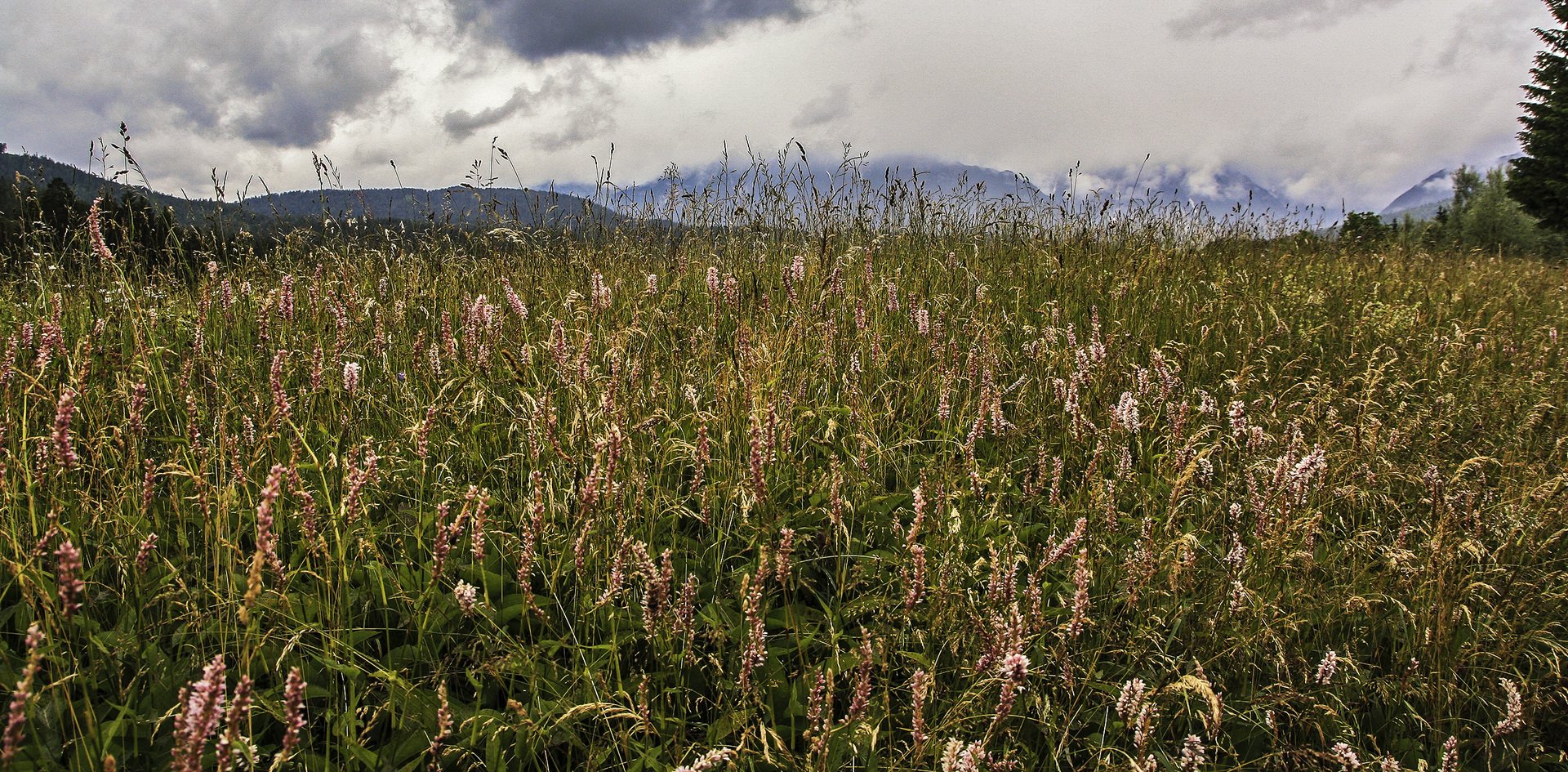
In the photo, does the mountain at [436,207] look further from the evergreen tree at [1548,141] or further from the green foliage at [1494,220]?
the green foliage at [1494,220]

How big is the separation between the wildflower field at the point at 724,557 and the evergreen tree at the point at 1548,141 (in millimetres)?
34190

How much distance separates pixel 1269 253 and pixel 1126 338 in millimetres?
5158

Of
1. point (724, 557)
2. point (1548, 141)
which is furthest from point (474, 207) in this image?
point (1548, 141)

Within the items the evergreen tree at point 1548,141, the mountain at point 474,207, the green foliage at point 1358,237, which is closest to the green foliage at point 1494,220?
the evergreen tree at point 1548,141

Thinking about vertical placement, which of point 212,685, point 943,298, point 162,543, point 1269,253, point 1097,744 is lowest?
point 1097,744

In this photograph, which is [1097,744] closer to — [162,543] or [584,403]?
[584,403]

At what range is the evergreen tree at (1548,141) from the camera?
88.0ft

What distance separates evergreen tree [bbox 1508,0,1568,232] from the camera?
88.0 feet

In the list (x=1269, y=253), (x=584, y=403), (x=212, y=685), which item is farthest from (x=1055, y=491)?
(x=1269, y=253)

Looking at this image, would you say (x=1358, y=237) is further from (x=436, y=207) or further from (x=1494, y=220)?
(x=1494, y=220)

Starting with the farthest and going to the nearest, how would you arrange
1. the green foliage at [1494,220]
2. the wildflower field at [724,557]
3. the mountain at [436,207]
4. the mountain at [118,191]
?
the green foliage at [1494,220]
the mountain at [436,207]
the mountain at [118,191]
the wildflower field at [724,557]

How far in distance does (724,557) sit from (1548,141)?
3950 centimetres

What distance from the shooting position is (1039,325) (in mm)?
5027

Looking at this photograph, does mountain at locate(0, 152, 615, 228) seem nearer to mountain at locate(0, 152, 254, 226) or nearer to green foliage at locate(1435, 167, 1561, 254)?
mountain at locate(0, 152, 254, 226)
